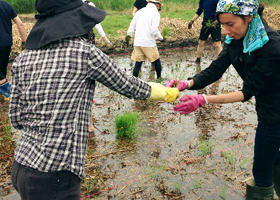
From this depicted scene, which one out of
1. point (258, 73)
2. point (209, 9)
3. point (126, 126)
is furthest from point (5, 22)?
point (209, 9)

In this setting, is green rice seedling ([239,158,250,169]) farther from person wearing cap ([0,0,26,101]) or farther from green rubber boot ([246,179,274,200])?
person wearing cap ([0,0,26,101])

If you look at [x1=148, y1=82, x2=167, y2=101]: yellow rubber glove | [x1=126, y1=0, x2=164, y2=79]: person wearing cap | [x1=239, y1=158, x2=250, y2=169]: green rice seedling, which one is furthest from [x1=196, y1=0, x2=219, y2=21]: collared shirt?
[x1=148, y1=82, x2=167, y2=101]: yellow rubber glove

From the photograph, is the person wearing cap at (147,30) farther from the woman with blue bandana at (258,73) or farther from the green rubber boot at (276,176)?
the green rubber boot at (276,176)

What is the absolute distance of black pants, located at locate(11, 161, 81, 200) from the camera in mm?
1613

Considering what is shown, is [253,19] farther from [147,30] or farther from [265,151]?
[147,30]

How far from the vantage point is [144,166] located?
129 inches

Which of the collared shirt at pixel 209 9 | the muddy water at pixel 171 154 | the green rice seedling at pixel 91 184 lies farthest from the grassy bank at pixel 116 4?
the green rice seedling at pixel 91 184

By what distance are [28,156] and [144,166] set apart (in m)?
1.81

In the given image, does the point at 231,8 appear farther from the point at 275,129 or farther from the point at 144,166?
the point at 144,166

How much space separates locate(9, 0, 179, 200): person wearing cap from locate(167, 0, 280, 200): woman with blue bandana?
0.88m

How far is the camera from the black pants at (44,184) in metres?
1.61

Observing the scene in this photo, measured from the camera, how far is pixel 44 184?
5.29 ft

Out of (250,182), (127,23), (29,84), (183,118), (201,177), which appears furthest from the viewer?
(127,23)

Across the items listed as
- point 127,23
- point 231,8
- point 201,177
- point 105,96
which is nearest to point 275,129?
point 231,8
